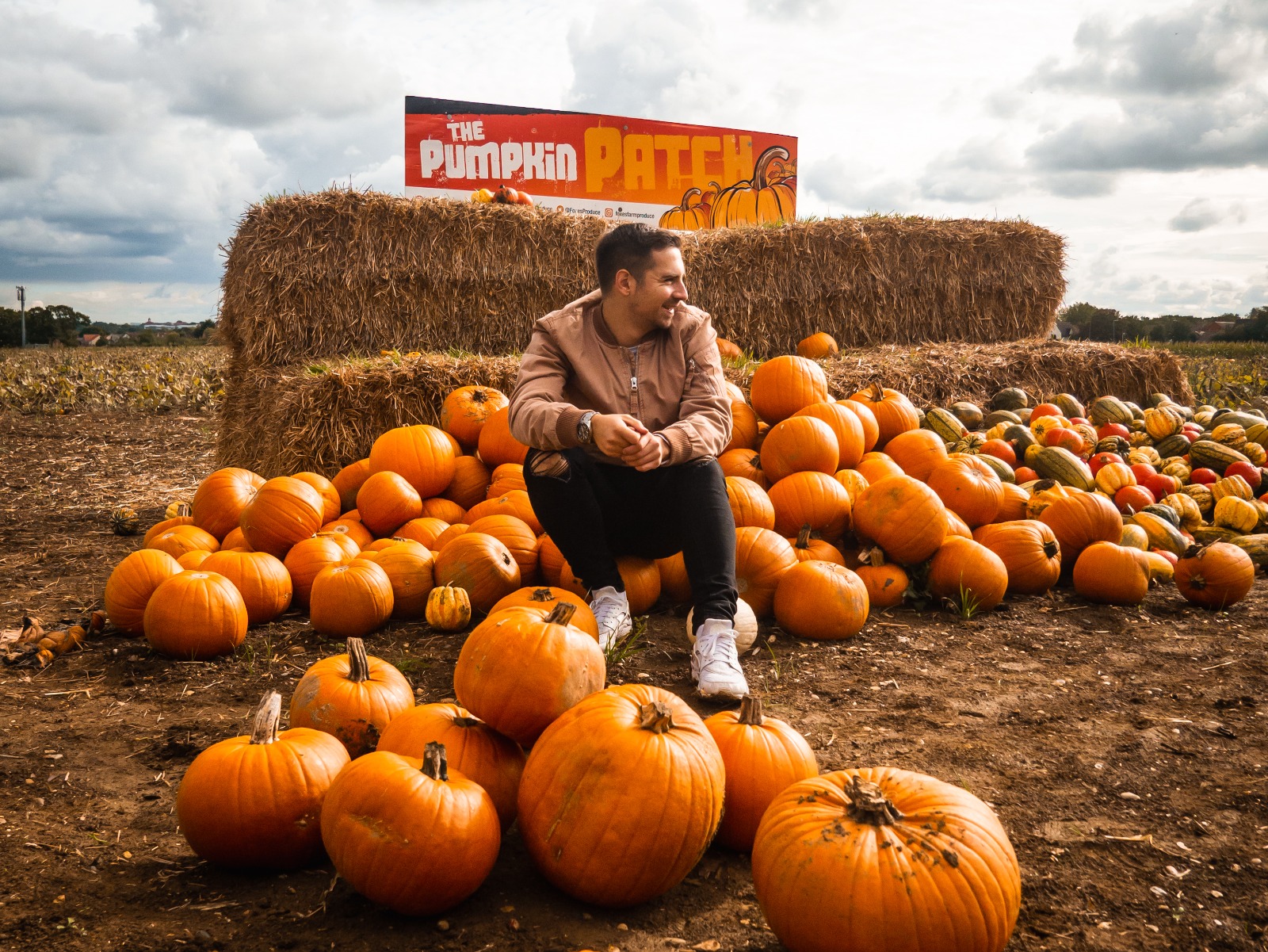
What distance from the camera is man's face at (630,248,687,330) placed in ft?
9.61

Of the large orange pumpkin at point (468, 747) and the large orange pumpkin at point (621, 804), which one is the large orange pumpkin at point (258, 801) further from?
the large orange pumpkin at point (621, 804)

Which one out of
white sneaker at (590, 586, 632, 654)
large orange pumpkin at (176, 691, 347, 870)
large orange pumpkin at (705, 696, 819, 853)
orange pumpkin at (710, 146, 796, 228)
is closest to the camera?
large orange pumpkin at (176, 691, 347, 870)

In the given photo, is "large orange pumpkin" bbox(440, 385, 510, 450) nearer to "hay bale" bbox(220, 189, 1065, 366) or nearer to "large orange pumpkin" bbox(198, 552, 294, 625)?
"large orange pumpkin" bbox(198, 552, 294, 625)

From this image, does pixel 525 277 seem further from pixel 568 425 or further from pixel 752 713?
pixel 752 713

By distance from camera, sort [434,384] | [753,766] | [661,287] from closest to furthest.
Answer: [753,766]
[661,287]
[434,384]

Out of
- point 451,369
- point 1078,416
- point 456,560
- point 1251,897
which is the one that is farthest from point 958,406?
point 1251,897

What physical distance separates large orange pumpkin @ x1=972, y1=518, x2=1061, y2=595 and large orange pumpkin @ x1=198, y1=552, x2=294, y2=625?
308cm

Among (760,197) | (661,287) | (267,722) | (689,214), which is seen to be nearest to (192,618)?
Result: (267,722)

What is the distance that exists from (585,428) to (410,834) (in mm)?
1538

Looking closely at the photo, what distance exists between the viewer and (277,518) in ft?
12.2

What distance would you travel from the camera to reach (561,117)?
10.2m

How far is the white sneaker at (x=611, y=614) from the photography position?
2.92 m

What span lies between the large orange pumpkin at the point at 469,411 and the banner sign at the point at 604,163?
542 centimetres

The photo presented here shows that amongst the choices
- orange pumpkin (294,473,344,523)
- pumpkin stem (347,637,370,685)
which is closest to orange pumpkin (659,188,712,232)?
orange pumpkin (294,473,344,523)
